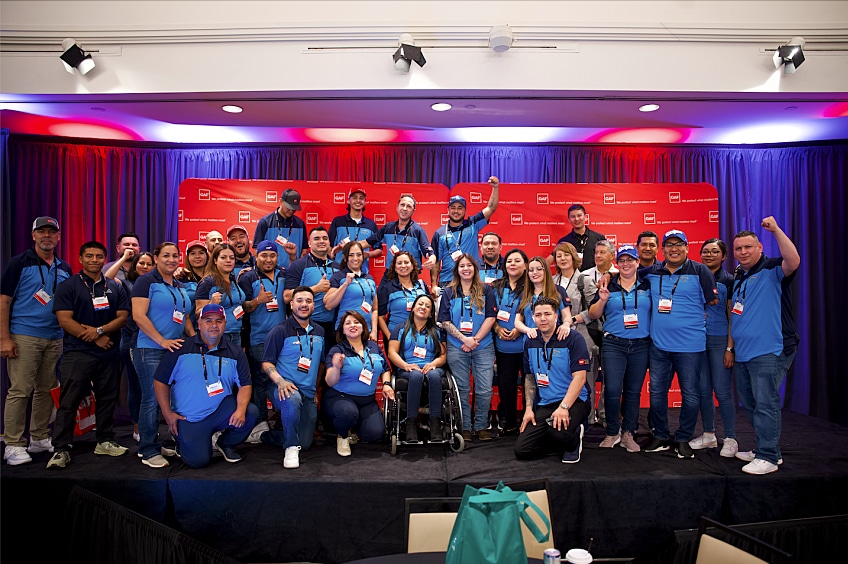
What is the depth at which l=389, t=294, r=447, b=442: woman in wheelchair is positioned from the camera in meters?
4.00

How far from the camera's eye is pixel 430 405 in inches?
158

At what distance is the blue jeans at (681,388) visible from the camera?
3877 mm

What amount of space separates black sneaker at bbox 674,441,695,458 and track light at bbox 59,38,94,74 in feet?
18.6

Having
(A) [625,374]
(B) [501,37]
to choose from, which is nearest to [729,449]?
(A) [625,374]

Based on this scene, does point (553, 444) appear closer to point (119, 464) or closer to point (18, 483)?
point (119, 464)

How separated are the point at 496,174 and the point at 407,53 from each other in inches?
97.2

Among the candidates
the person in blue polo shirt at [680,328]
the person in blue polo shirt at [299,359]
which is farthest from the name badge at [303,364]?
the person in blue polo shirt at [680,328]

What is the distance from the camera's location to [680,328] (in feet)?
12.7

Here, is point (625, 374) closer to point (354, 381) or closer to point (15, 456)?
point (354, 381)

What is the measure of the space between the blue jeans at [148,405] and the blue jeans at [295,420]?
78 centimetres

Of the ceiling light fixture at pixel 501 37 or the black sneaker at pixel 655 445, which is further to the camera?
the ceiling light fixture at pixel 501 37

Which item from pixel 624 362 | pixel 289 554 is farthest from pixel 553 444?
pixel 289 554

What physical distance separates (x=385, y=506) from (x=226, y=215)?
154 inches

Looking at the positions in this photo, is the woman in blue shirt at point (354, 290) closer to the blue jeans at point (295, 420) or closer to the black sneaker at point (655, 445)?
the blue jeans at point (295, 420)
